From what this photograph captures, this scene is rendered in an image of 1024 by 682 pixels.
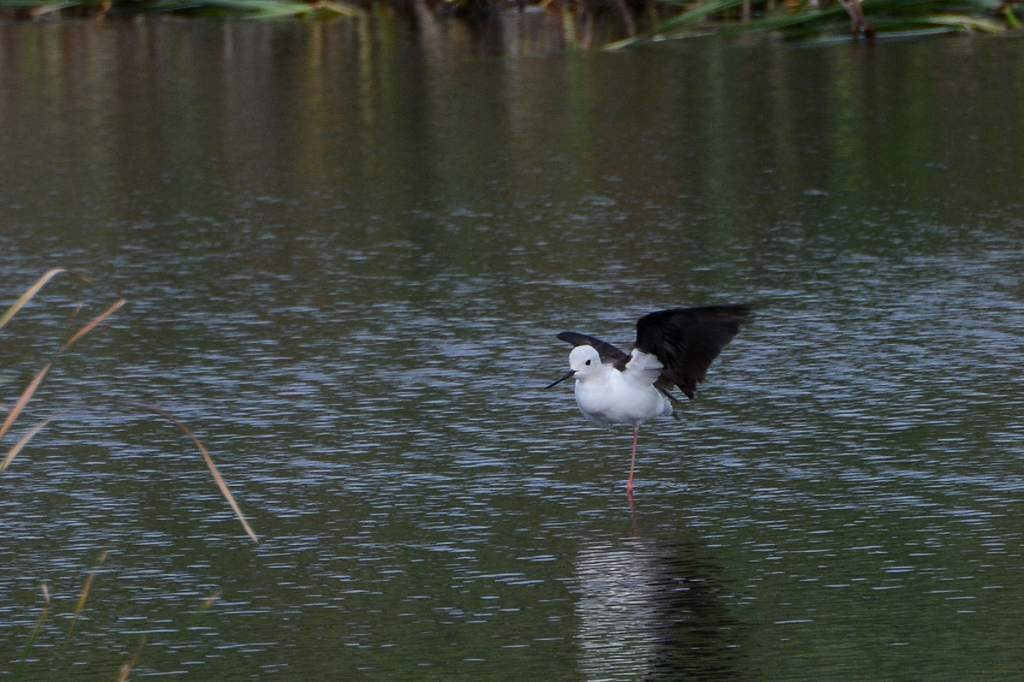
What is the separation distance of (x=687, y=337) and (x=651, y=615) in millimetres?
1779

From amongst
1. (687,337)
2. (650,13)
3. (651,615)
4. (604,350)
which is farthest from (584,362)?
(650,13)

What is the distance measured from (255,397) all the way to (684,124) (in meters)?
9.66

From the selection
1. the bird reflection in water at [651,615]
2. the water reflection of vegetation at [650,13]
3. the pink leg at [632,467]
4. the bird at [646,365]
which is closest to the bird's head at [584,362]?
the bird at [646,365]

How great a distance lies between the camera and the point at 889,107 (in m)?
19.5

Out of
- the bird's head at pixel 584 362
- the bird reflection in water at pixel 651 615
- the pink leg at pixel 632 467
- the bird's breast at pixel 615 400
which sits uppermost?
the bird's head at pixel 584 362

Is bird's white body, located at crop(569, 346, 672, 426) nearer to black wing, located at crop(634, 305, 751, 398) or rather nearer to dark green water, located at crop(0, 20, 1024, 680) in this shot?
black wing, located at crop(634, 305, 751, 398)

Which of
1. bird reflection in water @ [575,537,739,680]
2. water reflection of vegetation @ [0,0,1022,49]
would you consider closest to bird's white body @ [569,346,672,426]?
bird reflection in water @ [575,537,739,680]

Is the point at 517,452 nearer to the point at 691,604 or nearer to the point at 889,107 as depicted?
the point at 691,604

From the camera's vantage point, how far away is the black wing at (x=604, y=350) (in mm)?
8430

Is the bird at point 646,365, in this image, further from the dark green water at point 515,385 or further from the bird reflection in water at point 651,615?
the bird reflection in water at point 651,615

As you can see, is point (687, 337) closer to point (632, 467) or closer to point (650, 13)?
point (632, 467)

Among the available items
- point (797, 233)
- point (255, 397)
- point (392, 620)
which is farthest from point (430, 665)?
point (797, 233)

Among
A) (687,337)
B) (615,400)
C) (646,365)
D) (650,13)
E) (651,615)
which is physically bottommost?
(651,615)

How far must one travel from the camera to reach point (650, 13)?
95.8 feet
